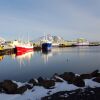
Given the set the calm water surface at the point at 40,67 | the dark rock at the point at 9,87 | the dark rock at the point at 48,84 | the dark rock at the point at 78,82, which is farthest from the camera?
the calm water surface at the point at 40,67

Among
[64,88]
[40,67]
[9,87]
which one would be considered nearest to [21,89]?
[9,87]

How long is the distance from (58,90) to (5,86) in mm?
3141

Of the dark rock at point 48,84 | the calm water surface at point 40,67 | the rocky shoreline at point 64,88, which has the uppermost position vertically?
the dark rock at point 48,84

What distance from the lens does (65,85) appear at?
52.1 feet

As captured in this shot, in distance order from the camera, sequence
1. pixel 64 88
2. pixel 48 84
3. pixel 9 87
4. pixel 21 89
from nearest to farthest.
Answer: pixel 21 89
pixel 9 87
pixel 64 88
pixel 48 84

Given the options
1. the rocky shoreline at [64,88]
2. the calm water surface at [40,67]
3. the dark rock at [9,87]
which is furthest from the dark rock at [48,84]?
the calm water surface at [40,67]

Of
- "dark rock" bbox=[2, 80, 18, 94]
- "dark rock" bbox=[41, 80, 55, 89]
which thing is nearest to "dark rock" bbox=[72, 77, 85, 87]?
"dark rock" bbox=[41, 80, 55, 89]

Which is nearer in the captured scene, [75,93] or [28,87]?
[75,93]

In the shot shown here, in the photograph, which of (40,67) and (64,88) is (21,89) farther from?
(40,67)

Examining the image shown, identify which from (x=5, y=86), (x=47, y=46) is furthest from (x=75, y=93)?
(x=47, y=46)

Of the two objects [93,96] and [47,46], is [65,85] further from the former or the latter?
[47,46]

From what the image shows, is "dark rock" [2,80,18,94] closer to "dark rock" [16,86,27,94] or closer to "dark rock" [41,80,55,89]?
"dark rock" [16,86,27,94]

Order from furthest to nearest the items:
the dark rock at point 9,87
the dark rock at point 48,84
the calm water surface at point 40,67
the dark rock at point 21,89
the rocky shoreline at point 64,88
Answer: the calm water surface at point 40,67 → the dark rock at point 48,84 → the dark rock at point 9,87 → the dark rock at point 21,89 → the rocky shoreline at point 64,88

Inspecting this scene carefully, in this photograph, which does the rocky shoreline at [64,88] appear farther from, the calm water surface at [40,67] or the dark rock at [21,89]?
the calm water surface at [40,67]
